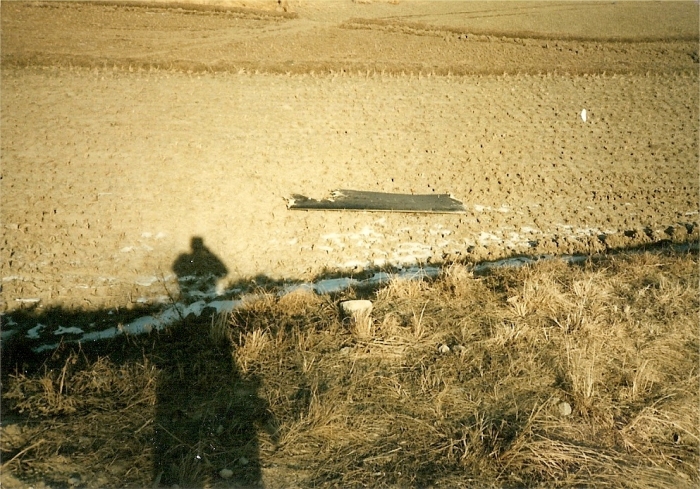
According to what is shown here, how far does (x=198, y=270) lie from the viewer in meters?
7.59

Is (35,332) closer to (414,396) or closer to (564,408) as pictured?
(414,396)

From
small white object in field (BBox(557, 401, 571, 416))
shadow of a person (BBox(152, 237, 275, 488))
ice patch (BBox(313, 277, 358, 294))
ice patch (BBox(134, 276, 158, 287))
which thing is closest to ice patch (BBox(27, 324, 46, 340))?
ice patch (BBox(134, 276, 158, 287))

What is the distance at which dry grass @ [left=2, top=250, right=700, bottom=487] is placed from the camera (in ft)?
10.7

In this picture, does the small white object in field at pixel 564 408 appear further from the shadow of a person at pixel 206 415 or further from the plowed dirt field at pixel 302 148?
the plowed dirt field at pixel 302 148

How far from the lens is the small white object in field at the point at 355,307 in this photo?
5070 millimetres

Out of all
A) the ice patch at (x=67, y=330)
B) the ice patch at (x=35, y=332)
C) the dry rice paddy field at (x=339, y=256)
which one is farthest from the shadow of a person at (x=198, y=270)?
the ice patch at (x=35, y=332)

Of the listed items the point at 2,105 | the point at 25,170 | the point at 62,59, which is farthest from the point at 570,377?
the point at 62,59

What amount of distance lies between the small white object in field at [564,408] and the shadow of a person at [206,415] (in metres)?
2.03

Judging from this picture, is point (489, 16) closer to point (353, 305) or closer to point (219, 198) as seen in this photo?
point (219, 198)

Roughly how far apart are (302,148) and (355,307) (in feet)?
20.4

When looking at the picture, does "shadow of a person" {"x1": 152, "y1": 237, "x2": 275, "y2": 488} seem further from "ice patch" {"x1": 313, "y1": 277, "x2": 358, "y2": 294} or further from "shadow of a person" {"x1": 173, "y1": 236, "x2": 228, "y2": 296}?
"ice patch" {"x1": 313, "y1": 277, "x2": 358, "y2": 294}

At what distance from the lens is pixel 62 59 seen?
45.0ft

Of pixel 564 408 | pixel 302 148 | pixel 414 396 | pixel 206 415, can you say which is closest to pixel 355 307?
pixel 414 396

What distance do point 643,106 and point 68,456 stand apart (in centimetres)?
1514
